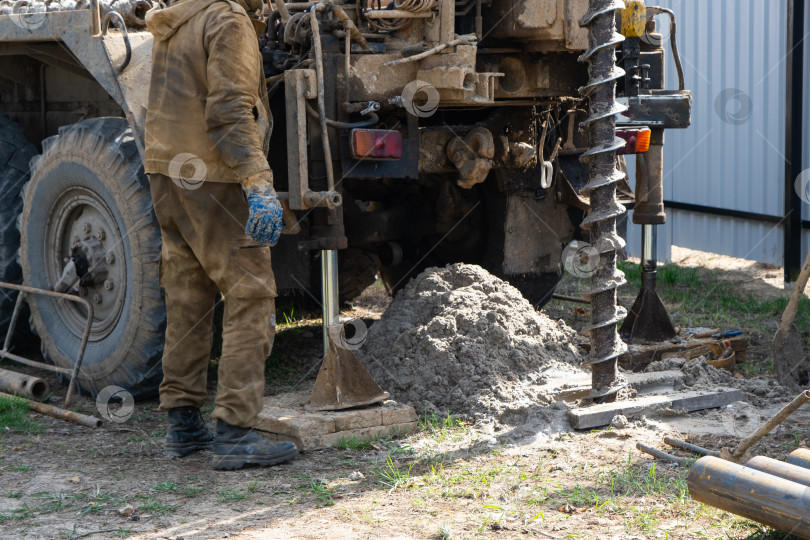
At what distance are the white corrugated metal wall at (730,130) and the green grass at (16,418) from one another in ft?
19.4

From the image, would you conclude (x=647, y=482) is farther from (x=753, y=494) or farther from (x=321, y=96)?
(x=321, y=96)

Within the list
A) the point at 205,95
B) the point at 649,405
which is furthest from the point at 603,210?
the point at 205,95

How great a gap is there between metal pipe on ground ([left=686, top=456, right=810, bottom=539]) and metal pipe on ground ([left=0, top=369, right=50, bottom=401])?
3.38 meters

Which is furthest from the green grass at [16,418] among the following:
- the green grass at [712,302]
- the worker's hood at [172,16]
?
the green grass at [712,302]

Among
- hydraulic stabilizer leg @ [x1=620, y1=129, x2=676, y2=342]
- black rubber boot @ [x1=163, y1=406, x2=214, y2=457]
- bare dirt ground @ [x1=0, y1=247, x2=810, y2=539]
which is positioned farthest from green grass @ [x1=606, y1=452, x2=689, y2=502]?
hydraulic stabilizer leg @ [x1=620, y1=129, x2=676, y2=342]

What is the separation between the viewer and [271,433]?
457cm

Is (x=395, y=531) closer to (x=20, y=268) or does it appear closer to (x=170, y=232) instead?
(x=170, y=232)

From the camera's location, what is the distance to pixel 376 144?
474 cm

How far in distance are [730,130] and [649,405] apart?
16.0ft

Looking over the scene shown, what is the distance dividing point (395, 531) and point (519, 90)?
8.36 ft

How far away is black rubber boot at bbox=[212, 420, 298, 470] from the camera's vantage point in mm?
4254

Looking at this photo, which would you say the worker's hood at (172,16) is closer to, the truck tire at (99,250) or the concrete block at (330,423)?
the truck tire at (99,250)

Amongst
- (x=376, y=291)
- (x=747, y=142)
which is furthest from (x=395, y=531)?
(x=747, y=142)

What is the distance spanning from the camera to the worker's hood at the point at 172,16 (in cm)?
425
